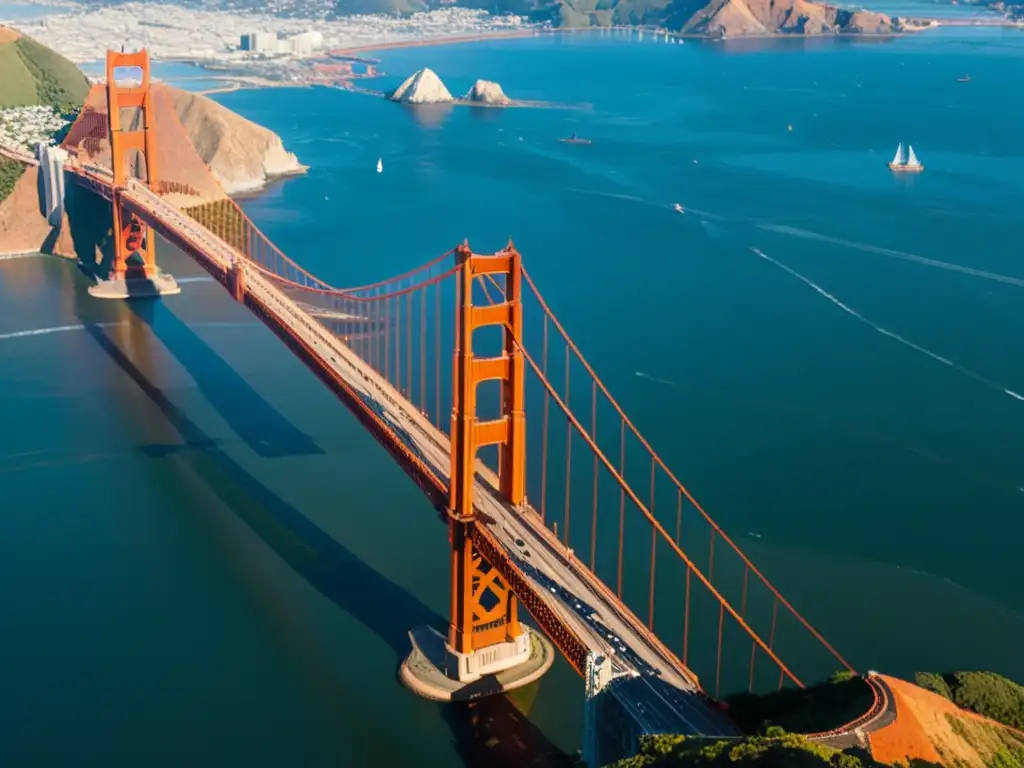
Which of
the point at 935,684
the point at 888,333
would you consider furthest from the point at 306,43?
the point at 935,684

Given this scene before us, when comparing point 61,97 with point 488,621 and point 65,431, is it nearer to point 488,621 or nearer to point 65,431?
point 65,431

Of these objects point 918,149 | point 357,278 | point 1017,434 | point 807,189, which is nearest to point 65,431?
point 357,278

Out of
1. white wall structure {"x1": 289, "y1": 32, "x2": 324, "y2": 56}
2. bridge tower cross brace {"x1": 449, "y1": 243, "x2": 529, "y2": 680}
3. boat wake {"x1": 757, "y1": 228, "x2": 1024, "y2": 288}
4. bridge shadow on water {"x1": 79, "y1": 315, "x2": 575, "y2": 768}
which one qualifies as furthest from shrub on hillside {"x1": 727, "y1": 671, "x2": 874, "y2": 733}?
white wall structure {"x1": 289, "y1": 32, "x2": 324, "y2": 56}

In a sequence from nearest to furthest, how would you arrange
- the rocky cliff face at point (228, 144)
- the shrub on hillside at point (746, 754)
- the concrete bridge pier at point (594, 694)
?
the shrub on hillside at point (746, 754)
the concrete bridge pier at point (594, 694)
the rocky cliff face at point (228, 144)

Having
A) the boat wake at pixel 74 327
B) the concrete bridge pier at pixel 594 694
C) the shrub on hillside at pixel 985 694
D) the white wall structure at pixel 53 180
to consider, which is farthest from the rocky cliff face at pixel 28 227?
the shrub on hillside at pixel 985 694

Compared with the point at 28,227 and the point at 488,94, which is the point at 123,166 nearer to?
the point at 28,227

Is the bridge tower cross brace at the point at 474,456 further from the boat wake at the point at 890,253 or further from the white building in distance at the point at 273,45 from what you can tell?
the white building in distance at the point at 273,45
